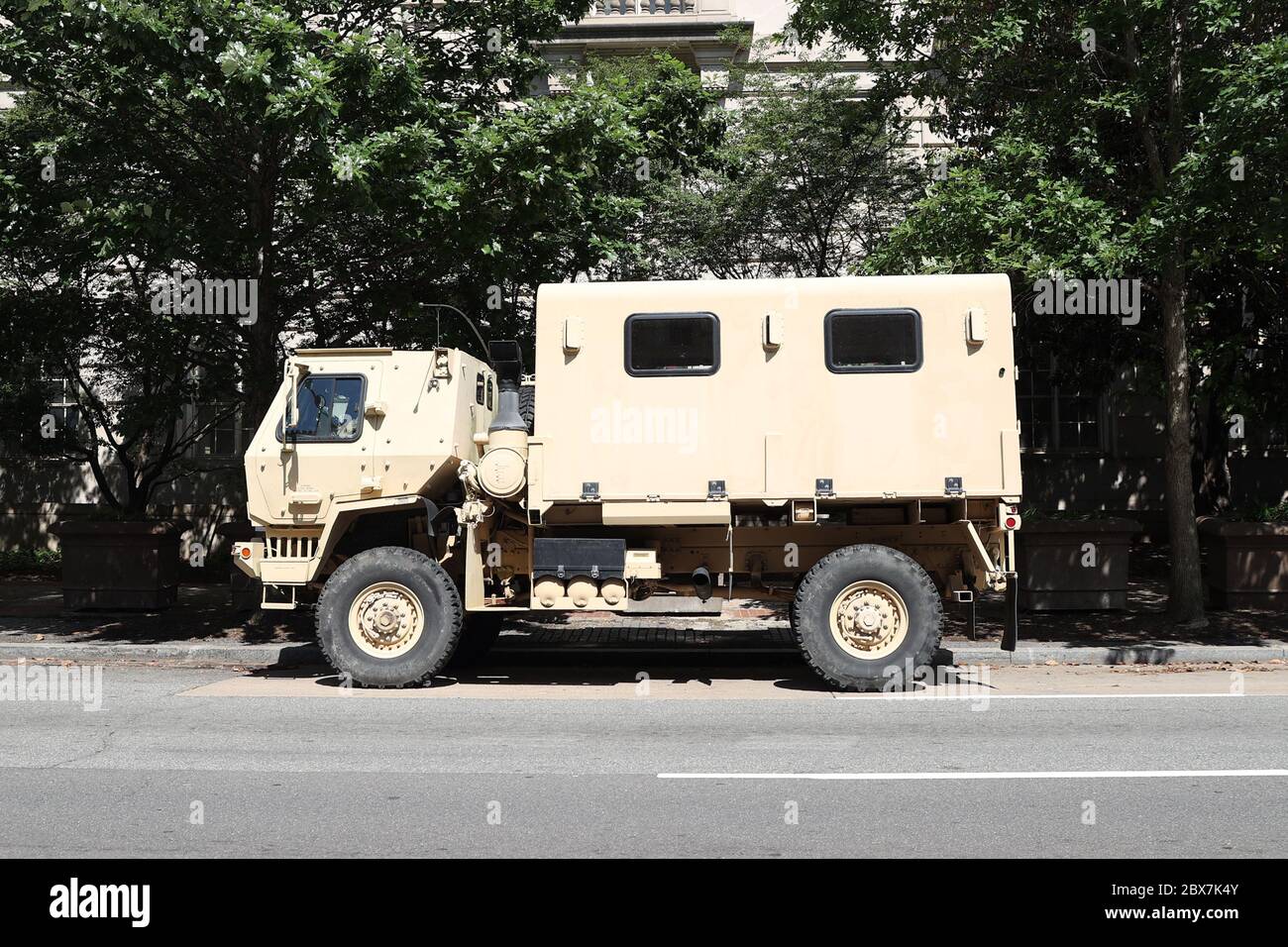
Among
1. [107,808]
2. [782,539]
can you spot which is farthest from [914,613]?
[107,808]

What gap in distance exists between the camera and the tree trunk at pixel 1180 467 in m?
13.6

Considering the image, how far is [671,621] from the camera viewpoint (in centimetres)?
1486

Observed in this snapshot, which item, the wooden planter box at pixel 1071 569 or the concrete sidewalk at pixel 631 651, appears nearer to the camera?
the concrete sidewalk at pixel 631 651

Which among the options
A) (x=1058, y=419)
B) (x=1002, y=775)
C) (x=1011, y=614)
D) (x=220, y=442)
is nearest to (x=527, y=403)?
(x=1011, y=614)

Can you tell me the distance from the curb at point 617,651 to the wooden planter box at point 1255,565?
2.06m

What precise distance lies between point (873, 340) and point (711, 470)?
5.59ft

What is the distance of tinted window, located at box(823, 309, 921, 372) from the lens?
10164mm

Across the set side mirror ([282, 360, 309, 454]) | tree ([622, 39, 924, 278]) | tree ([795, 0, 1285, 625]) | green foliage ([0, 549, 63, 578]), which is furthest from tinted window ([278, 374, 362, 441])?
green foliage ([0, 549, 63, 578])

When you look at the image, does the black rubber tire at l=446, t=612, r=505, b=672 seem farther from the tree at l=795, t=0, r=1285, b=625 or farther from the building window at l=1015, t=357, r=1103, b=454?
the building window at l=1015, t=357, r=1103, b=454

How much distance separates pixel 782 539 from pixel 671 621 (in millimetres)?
4411

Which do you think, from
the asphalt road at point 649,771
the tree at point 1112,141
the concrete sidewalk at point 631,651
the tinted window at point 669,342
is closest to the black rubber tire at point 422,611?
the asphalt road at point 649,771

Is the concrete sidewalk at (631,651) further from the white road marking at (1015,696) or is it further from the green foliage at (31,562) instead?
the green foliage at (31,562)

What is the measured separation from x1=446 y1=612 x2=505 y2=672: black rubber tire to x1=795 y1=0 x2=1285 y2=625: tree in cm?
591
